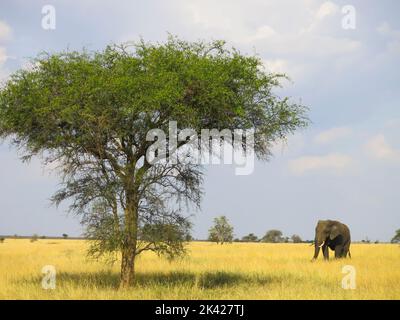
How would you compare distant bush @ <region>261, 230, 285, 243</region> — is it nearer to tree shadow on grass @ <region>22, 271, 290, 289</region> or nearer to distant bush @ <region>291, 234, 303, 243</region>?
distant bush @ <region>291, 234, 303, 243</region>

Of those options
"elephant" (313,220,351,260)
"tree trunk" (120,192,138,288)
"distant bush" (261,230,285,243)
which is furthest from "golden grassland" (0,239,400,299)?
"distant bush" (261,230,285,243)

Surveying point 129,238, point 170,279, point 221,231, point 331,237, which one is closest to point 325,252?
point 331,237

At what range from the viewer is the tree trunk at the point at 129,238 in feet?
54.7

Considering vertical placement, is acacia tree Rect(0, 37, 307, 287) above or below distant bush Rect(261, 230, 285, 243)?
above

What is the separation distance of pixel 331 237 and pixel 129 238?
21.2 metres

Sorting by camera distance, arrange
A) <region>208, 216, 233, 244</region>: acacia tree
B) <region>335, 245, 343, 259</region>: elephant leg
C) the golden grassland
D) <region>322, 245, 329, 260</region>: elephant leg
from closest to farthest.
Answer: the golden grassland → <region>322, 245, 329, 260</region>: elephant leg → <region>335, 245, 343, 259</region>: elephant leg → <region>208, 216, 233, 244</region>: acacia tree

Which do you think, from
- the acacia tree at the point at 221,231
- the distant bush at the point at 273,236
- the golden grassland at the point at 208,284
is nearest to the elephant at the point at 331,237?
the golden grassland at the point at 208,284

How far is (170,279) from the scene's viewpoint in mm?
20609

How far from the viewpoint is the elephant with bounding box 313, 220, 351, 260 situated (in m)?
34.6

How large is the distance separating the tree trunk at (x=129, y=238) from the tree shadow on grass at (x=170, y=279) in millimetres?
789

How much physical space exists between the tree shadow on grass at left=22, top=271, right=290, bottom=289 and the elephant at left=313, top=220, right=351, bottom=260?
12.8 meters

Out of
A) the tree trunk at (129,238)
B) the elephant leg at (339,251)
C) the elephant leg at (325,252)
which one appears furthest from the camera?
the elephant leg at (339,251)

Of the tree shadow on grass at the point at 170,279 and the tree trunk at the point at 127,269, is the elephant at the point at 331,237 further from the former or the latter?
the tree trunk at the point at 127,269
